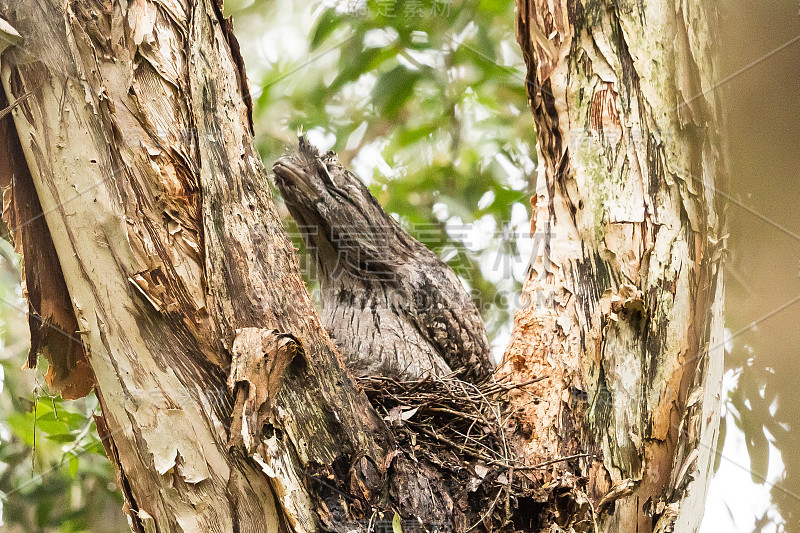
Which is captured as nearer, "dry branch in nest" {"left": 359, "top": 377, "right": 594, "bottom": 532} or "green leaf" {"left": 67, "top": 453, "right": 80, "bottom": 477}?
"dry branch in nest" {"left": 359, "top": 377, "right": 594, "bottom": 532}

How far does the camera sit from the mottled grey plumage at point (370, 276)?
9.05ft

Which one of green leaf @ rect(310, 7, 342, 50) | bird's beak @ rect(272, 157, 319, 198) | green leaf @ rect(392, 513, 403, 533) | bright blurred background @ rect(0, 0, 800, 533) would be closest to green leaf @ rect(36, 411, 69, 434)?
bright blurred background @ rect(0, 0, 800, 533)

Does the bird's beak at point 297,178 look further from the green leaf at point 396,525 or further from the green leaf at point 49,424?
the green leaf at point 396,525

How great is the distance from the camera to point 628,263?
1614 mm

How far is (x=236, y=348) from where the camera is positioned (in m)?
1.26

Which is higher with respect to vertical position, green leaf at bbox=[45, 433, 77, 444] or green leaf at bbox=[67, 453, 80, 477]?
green leaf at bbox=[45, 433, 77, 444]

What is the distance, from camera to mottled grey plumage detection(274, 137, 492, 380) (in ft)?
9.05

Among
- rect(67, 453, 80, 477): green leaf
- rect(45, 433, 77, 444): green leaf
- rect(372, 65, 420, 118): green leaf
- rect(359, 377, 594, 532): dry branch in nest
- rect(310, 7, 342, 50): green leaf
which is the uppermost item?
rect(310, 7, 342, 50): green leaf

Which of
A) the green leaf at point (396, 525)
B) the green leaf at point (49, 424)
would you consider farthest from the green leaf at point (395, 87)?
the green leaf at point (396, 525)

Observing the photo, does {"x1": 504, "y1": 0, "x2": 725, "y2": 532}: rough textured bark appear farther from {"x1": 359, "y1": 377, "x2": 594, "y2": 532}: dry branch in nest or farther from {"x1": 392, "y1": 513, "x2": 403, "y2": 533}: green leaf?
{"x1": 392, "y1": 513, "x2": 403, "y2": 533}: green leaf

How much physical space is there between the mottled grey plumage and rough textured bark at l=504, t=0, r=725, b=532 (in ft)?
2.95

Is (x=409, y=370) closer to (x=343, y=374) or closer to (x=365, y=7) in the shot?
(x=343, y=374)

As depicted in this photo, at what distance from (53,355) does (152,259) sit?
0.45 metres

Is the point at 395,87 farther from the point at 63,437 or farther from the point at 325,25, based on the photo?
the point at 63,437
